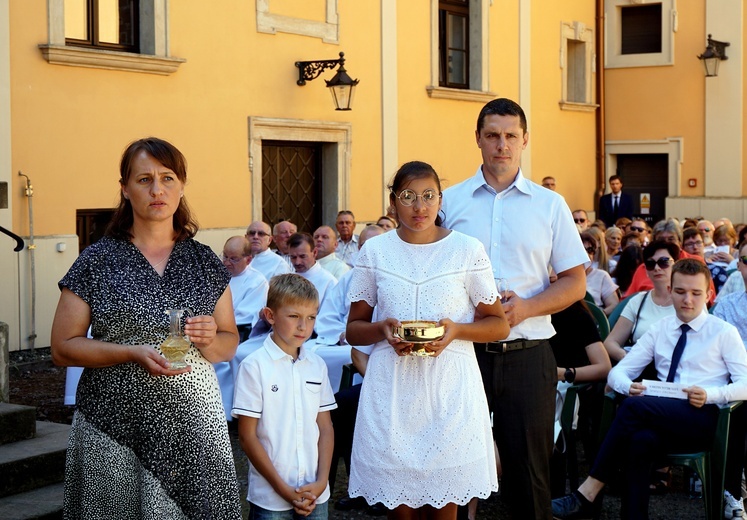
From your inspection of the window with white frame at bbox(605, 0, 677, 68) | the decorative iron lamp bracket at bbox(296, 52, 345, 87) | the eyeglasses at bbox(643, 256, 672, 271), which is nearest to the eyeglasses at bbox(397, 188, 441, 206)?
the eyeglasses at bbox(643, 256, 672, 271)

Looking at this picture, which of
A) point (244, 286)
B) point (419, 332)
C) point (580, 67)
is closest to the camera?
point (419, 332)

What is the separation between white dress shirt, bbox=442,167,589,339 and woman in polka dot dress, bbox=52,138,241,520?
1.35m

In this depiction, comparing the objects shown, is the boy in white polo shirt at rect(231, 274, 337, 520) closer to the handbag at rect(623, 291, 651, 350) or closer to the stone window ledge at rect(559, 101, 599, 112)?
the handbag at rect(623, 291, 651, 350)

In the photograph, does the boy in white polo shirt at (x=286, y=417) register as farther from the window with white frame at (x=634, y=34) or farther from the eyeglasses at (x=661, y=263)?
the window with white frame at (x=634, y=34)

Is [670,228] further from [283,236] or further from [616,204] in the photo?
[616,204]

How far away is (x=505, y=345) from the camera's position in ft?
14.1

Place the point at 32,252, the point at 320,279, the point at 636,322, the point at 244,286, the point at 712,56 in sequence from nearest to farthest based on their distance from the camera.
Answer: the point at 636,322
the point at 320,279
the point at 244,286
the point at 32,252
the point at 712,56

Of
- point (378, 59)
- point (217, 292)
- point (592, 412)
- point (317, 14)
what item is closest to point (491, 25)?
point (378, 59)

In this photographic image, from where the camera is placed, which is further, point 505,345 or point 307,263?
point 307,263

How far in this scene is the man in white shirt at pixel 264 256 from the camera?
9.89m

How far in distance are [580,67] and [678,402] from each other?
16003 mm

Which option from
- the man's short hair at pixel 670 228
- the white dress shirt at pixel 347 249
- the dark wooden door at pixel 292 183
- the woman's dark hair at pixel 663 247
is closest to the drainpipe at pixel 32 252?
the white dress shirt at pixel 347 249

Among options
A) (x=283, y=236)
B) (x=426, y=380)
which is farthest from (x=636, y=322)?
(x=283, y=236)

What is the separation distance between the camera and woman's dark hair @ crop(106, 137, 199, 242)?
3412 millimetres
